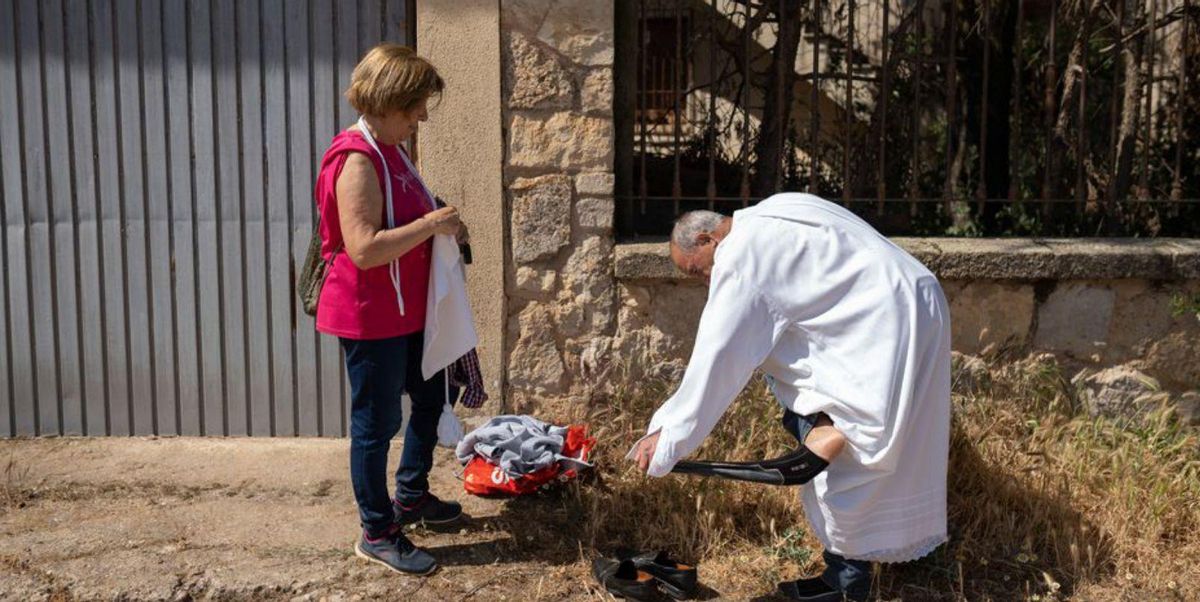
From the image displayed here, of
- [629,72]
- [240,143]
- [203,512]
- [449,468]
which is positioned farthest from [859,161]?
[203,512]

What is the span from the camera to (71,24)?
4.87 m

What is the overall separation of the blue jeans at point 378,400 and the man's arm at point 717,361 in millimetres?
875

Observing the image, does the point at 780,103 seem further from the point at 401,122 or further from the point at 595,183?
the point at 401,122

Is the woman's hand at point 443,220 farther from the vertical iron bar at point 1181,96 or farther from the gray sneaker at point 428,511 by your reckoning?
the vertical iron bar at point 1181,96

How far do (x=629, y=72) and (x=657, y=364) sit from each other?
3.80 ft

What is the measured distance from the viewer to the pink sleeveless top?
365 centimetres

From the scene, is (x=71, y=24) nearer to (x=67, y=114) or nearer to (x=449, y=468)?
(x=67, y=114)

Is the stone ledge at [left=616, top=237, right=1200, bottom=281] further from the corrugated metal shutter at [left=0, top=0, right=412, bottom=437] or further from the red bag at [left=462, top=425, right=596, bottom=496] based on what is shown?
the corrugated metal shutter at [left=0, top=0, right=412, bottom=437]

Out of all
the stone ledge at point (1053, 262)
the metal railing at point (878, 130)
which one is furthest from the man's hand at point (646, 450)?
the metal railing at point (878, 130)

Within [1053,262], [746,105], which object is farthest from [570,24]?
[1053,262]

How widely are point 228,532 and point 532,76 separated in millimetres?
1982

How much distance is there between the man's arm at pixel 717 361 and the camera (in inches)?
129

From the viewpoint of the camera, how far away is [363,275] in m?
3.67

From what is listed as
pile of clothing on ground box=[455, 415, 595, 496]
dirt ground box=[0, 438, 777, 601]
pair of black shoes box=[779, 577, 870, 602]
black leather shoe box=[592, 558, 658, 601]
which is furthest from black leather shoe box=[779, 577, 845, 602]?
pile of clothing on ground box=[455, 415, 595, 496]
